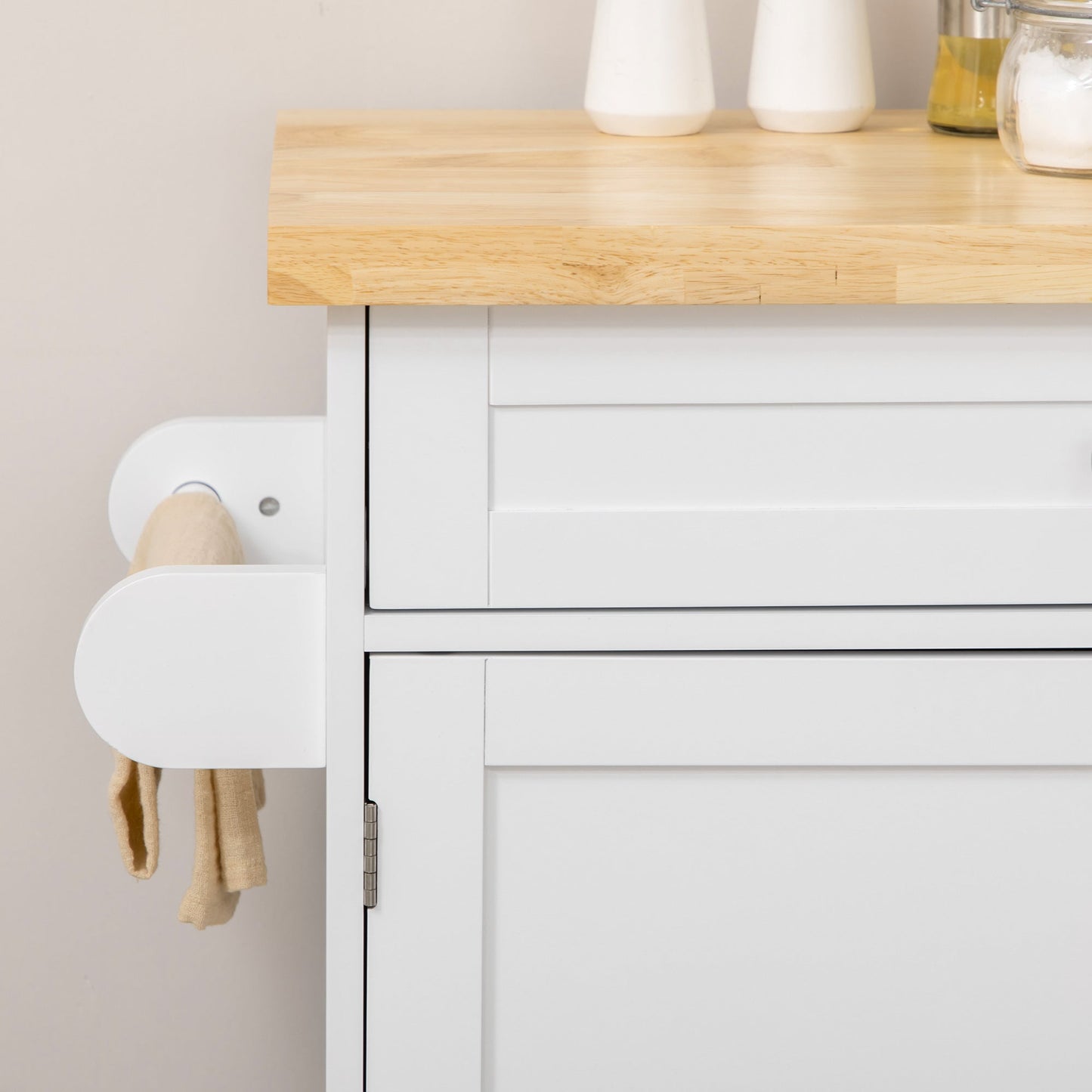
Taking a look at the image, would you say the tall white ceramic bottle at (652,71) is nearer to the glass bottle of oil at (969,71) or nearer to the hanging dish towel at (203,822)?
the glass bottle of oil at (969,71)

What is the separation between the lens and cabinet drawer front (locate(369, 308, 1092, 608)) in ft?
2.29

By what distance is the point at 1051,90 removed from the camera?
0.84 metres

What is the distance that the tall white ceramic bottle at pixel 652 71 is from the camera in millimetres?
978

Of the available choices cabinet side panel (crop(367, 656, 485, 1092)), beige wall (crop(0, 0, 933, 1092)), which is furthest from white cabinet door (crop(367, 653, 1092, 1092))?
beige wall (crop(0, 0, 933, 1092))

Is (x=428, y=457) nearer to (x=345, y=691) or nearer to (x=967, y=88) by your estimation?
(x=345, y=691)

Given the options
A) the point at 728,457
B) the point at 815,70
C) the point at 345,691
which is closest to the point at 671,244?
the point at 728,457

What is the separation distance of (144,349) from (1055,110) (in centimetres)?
74

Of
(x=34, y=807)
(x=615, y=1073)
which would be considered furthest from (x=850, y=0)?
(x=34, y=807)

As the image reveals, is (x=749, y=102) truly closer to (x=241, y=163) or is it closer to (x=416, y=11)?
(x=416, y=11)

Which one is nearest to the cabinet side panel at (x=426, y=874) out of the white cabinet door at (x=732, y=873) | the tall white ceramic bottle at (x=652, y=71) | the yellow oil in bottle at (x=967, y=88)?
the white cabinet door at (x=732, y=873)

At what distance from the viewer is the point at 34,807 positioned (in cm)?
128

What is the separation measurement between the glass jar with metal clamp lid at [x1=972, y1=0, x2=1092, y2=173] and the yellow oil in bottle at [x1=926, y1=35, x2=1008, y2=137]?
0.13 m

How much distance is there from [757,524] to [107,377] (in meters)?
0.69

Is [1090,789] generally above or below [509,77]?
below
